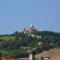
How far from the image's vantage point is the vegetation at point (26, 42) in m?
17.5

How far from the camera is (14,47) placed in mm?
17500

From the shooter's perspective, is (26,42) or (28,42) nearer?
(26,42)

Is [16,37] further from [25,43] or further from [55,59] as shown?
[55,59]

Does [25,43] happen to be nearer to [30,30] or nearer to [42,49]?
[42,49]

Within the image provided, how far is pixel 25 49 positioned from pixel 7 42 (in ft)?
4.27

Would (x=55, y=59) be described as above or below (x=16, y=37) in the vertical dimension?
below

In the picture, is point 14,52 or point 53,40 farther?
point 53,40

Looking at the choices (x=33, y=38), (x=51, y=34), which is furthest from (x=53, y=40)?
(x=33, y=38)

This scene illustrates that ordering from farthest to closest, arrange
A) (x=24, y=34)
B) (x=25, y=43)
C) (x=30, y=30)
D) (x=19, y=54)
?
(x=30, y=30)
(x=24, y=34)
(x=25, y=43)
(x=19, y=54)

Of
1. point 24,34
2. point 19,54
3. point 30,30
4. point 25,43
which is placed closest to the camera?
point 19,54

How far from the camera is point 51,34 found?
18625 mm

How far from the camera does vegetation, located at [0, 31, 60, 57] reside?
17464mm

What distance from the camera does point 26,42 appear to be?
18.2 metres

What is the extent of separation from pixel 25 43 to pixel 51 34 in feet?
6.20
